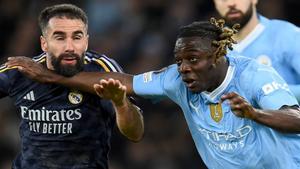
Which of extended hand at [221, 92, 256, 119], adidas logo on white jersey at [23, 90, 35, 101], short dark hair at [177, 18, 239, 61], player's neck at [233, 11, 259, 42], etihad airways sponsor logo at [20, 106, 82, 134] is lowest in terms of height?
etihad airways sponsor logo at [20, 106, 82, 134]

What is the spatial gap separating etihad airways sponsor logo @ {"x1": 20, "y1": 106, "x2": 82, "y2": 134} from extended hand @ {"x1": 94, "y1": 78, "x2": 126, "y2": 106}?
1.75 ft

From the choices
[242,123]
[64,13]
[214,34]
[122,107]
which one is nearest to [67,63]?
[64,13]

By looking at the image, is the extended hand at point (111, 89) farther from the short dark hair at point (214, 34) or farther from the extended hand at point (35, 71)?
the extended hand at point (35, 71)

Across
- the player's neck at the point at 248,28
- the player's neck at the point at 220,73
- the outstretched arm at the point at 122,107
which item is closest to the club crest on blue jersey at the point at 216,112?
the player's neck at the point at 220,73

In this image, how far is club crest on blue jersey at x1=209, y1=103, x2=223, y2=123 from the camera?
548cm

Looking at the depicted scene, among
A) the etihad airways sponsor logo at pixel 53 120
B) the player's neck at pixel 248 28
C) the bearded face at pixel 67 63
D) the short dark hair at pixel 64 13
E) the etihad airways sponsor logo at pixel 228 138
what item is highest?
the short dark hair at pixel 64 13

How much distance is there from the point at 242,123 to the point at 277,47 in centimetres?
176

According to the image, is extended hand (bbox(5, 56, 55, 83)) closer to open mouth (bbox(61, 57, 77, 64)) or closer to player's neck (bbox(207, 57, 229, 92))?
open mouth (bbox(61, 57, 77, 64))

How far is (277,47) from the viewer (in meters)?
7.00

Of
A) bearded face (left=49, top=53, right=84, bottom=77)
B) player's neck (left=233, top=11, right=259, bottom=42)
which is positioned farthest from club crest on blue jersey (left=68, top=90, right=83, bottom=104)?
player's neck (left=233, top=11, right=259, bottom=42)

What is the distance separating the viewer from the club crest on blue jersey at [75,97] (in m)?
5.88

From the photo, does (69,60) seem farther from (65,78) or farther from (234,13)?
(234,13)

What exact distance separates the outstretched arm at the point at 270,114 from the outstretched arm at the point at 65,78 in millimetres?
1238

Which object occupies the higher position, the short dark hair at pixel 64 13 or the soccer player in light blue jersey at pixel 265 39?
the short dark hair at pixel 64 13
